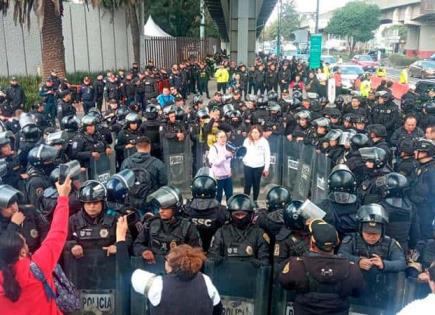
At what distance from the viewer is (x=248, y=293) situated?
4.77 m

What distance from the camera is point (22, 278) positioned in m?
3.44

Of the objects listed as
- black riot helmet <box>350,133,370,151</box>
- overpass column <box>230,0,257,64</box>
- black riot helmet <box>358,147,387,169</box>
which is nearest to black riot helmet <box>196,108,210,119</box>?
black riot helmet <box>350,133,370,151</box>

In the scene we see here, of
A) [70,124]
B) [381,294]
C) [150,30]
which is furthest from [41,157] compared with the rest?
[150,30]

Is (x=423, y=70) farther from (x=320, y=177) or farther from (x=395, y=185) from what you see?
(x=395, y=185)

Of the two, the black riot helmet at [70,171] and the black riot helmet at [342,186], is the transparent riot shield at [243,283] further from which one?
the black riot helmet at [70,171]

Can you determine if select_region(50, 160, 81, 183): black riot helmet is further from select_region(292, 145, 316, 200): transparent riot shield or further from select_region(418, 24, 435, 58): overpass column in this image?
select_region(418, 24, 435, 58): overpass column

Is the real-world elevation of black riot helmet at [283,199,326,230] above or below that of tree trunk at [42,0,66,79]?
below

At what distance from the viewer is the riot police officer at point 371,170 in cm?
635

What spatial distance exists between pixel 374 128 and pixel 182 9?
114ft

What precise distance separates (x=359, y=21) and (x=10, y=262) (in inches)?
3153

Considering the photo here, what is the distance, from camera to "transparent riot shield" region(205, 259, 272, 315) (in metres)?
4.69

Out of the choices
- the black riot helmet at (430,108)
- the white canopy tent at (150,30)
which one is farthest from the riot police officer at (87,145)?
the white canopy tent at (150,30)

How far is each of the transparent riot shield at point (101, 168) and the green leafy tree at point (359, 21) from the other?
245 ft

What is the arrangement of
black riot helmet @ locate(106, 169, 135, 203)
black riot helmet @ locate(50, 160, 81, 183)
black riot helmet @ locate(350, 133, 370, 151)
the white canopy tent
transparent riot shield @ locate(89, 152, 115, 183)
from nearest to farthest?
A: black riot helmet @ locate(50, 160, 81, 183) → black riot helmet @ locate(106, 169, 135, 203) → black riot helmet @ locate(350, 133, 370, 151) → transparent riot shield @ locate(89, 152, 115, 183) → the white canopy tent
